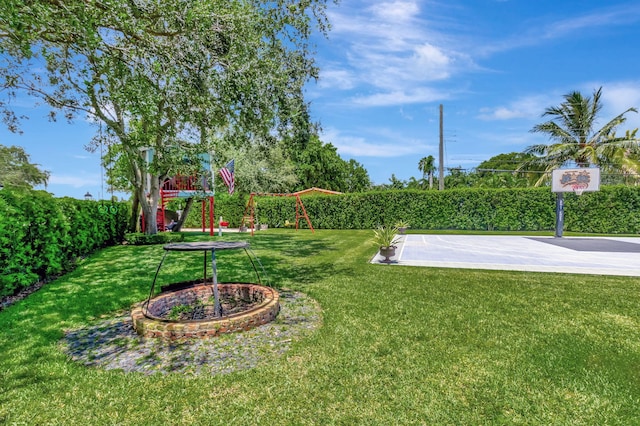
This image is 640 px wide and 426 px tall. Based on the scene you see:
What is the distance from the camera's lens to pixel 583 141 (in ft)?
73.5

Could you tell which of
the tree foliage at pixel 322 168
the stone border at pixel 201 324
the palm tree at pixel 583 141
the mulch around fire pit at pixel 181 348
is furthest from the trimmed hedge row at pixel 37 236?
the tree foliage at pixel 322 168

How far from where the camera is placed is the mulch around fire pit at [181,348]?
312cm

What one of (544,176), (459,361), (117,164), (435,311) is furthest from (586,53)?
(117,164)

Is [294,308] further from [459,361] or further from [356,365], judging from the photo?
[459,361]

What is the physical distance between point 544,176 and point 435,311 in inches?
925

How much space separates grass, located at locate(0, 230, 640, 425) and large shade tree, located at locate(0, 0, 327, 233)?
4.07 metres

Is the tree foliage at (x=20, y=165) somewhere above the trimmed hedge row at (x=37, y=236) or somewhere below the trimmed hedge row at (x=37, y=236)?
above

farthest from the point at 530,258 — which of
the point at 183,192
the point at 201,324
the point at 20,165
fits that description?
the point at 20,165

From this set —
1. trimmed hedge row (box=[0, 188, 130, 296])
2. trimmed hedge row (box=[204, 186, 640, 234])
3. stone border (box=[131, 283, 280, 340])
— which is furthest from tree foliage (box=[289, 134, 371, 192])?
stone border (box=[131, 283, 280, 340])

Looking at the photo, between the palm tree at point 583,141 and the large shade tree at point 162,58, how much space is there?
22.4m

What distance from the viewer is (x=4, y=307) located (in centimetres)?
491

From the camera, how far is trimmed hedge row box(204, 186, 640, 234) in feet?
54.6

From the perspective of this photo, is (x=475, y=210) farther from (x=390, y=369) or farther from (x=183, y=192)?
(x=390, y=369)

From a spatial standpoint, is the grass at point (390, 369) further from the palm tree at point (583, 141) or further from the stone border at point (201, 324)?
the palm tree at point (583, 141)
